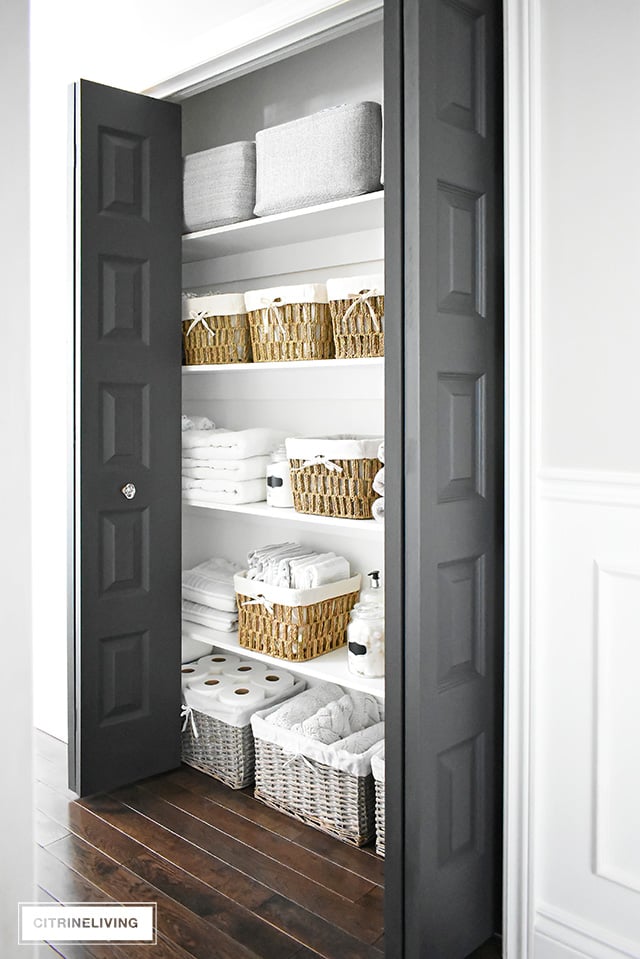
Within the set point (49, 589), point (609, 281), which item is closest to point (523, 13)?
point (609, 281)

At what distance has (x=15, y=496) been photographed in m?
1.03

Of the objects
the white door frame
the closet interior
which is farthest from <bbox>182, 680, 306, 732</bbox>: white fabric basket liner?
the white door frame

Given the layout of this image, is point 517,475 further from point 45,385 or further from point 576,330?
point 45,385

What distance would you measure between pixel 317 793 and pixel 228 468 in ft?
3.33

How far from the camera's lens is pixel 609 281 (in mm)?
1636

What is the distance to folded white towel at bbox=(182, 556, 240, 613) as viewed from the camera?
2.79 metres

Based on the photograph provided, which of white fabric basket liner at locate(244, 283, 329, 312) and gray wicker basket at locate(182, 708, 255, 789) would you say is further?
gray wicker basket at locate(182, 708, 255, 789)

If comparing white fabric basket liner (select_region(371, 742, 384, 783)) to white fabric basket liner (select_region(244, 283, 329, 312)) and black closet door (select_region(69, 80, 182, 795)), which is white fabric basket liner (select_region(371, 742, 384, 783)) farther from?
white fabric basket liner (select_region(244, 283, 329, 312))

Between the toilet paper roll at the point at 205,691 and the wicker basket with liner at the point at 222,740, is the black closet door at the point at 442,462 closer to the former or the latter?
the wicker basket with liner at the point at 222,740

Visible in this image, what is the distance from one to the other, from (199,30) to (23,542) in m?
2.13

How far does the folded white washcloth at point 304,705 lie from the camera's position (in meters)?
2.48

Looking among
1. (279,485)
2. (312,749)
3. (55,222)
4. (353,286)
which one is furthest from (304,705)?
(55,222)

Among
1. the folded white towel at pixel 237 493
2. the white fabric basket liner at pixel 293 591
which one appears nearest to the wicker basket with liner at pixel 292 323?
the folded white towel at pixel 237 493

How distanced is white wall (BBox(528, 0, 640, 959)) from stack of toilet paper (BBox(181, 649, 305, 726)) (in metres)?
1.08
